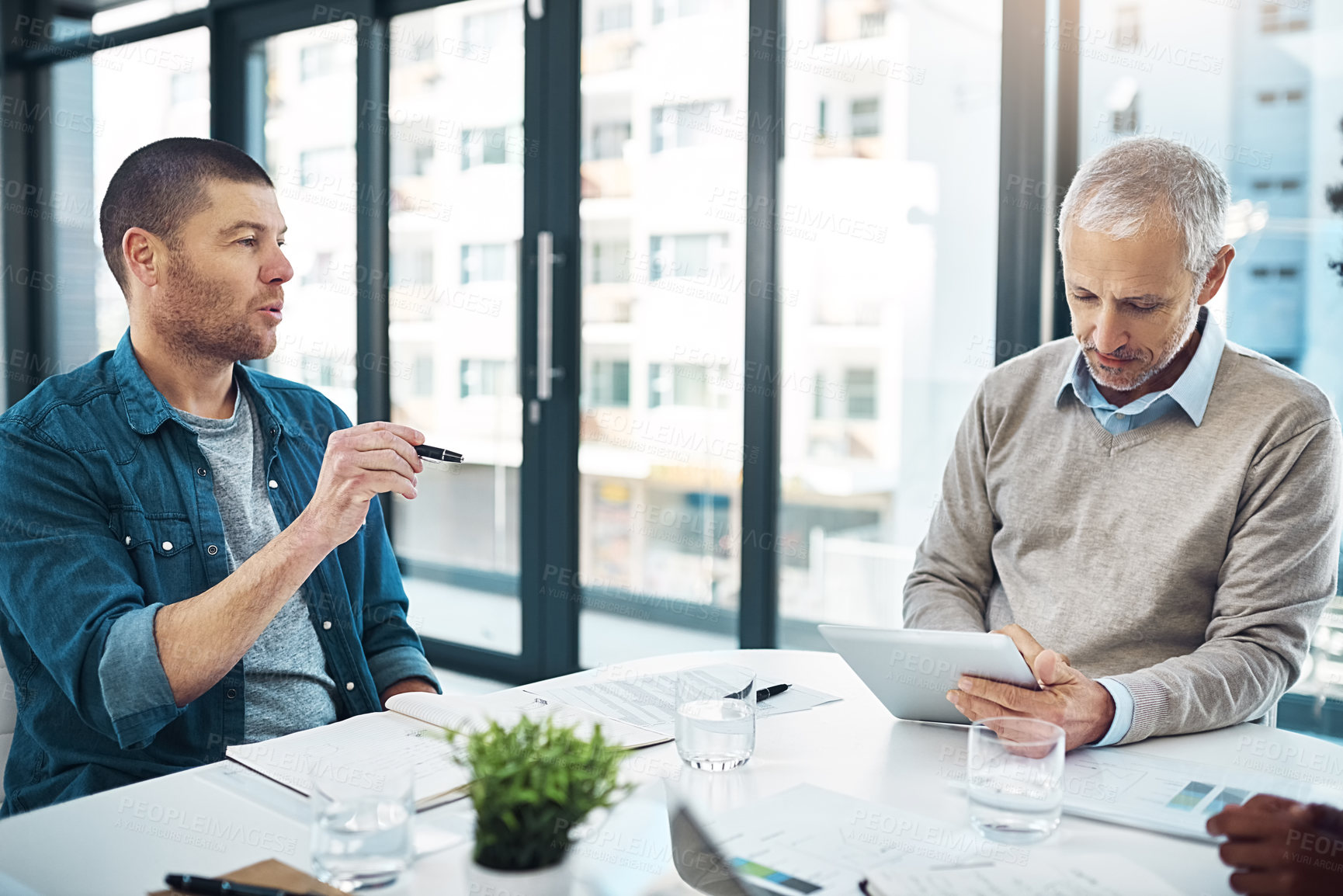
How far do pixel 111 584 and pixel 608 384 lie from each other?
221cm

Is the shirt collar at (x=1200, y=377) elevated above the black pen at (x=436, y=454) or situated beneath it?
elevated above

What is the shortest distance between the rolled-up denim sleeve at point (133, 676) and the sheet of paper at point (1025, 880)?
36.0 inches

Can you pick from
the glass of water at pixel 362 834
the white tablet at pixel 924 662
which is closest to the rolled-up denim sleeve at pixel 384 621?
the white tablet at pixel 924 662

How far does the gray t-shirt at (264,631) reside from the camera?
1.61 metres

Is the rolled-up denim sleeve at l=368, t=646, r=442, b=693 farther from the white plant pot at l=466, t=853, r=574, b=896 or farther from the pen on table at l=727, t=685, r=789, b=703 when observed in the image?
the white plant pot at l=466, t=853, r=574, b=896

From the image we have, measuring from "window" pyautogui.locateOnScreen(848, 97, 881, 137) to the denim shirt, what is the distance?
185 cm

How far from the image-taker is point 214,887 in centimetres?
87

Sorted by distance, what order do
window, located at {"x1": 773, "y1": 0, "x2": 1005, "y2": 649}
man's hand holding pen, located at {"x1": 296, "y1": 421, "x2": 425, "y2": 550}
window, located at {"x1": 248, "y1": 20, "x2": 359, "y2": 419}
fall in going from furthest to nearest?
window, located at {"x1": 248, "y1": 20, "x2": 359, "y2": 419} < window, located at {"x1": 773, "y1": 0, "x2": 1005, "y2": 649} < man's hand holding pen, located at {"x1": 296, "y1": 421, "x2": 425, "y2": 550}

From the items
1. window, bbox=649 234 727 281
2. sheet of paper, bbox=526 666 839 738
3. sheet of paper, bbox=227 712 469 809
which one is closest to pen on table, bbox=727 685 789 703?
sheet of paper, bbox=526 666 839 738

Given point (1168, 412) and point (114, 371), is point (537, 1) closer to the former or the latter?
point (114, 371)

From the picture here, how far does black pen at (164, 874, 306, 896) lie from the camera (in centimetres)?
85

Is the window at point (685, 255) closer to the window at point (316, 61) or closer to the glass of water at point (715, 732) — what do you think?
the window at point (316, 61)

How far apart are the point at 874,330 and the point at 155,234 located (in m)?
1.86

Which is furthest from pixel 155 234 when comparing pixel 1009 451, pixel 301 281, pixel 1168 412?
pixel 301 281
